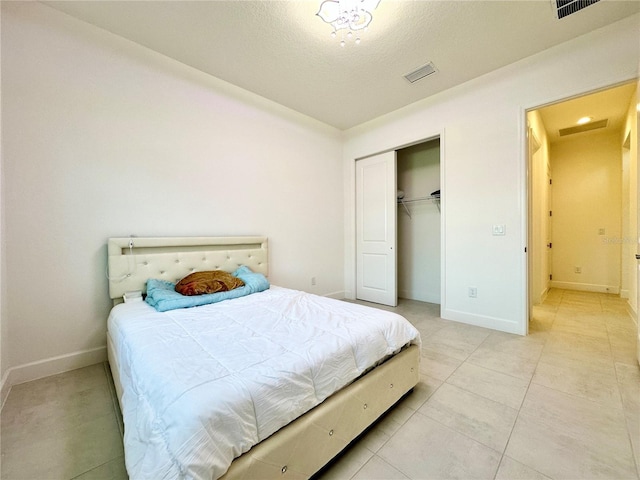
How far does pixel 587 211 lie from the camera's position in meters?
4.51

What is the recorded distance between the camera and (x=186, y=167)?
2641mm

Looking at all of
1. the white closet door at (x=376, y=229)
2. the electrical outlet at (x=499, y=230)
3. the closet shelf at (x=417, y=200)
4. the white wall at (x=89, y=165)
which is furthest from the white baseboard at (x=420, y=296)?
the white wall at (x=89, y=165)

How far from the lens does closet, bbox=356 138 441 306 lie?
12.5ft

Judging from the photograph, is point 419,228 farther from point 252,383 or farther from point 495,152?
point 252,383

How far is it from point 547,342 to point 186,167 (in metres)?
4.05

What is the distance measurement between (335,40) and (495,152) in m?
2.07

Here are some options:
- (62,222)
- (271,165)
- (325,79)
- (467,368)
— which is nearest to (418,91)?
(325,79)

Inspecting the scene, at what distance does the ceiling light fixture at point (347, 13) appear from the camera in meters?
1.82

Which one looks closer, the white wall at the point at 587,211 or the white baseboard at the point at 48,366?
the white baseboard at the point at 48,366

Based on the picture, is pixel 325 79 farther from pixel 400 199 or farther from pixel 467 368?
pixel 467 368

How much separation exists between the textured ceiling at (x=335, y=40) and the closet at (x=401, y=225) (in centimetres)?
126

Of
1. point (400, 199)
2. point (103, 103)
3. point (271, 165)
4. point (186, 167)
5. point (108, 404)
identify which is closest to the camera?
point (108, 404)

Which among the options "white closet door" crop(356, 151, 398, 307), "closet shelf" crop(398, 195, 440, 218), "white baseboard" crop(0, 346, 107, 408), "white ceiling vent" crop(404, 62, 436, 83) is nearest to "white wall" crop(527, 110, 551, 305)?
"closet shelf" crop(398, 195, 440, 218)

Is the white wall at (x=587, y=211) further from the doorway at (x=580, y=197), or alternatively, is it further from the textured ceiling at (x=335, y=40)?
the textured ceiling at (x=335, y=40)
